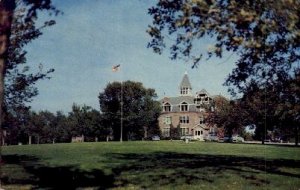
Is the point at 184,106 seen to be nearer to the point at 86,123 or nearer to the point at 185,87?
the point at 185,87

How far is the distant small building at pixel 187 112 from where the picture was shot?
5714 inches

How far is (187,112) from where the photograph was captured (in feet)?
484

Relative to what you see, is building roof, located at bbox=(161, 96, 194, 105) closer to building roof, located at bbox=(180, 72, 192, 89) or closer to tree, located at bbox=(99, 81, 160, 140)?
building roof, located at bbox=(180, 72, 192, 89)

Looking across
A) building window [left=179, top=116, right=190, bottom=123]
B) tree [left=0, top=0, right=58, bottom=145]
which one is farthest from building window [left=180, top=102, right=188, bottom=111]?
tree [left=0, top=0, right=58, bottom=145]

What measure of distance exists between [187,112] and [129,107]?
3206 centimetres

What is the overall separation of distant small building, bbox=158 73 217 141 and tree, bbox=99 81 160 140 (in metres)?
18.7

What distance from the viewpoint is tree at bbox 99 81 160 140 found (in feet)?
396

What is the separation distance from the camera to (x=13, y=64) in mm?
28750

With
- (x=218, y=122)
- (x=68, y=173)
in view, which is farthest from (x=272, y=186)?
(x=218, y=122)

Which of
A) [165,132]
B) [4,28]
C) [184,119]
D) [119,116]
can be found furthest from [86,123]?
[4,28]

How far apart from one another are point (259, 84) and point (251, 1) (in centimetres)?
1087

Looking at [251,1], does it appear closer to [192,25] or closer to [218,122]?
[192,25]

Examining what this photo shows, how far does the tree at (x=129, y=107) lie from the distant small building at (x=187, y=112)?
18.7 metres

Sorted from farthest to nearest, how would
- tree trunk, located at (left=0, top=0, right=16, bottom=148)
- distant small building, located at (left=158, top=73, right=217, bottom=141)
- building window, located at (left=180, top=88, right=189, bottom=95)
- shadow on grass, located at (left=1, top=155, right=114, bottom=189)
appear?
building window, located at (left=180, top=88, right=189, bottom=95)
distant small building, located at (left=158, top=73, right=217, bottom=141)
shadow on grass, located at (left=1, top=155, right=114, bottom=189)
tree trunk, located at (left=0, top=0, right=16, bottom=148)
